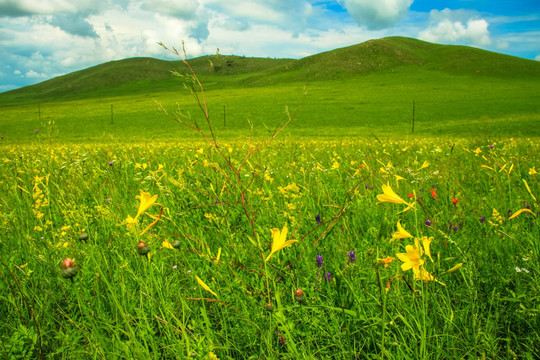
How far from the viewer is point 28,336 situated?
1.07m

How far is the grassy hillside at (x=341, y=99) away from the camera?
20.7 metres

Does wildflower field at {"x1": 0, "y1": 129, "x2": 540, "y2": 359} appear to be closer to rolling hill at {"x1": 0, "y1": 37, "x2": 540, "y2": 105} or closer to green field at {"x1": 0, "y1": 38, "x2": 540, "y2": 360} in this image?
green field at {"x1": 0, "y1": 38, "x2": 540, "y2": 360}

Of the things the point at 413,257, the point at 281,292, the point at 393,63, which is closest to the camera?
the point at 413,257

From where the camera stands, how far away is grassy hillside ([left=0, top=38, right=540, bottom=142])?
20.7 m

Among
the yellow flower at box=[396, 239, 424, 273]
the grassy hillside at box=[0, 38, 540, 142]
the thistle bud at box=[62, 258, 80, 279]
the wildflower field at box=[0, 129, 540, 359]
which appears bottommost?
the wildflower field at box=[0, 129, 540, 359]

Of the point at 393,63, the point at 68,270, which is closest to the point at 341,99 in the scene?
the point at 393,63

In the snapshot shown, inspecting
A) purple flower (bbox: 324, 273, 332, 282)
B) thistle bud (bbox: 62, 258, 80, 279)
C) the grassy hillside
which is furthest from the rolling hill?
thistle bud (bbox: 62, 258, 80, 279)

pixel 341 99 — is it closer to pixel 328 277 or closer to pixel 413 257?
pixel 328 277

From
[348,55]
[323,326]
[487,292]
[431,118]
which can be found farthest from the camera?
[348,55]

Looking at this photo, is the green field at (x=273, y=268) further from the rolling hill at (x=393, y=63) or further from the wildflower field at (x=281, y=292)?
the rolling hill at (x=393, y=63)

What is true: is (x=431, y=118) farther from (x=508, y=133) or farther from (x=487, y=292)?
(x=487, y=292)

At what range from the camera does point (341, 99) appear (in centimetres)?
3941

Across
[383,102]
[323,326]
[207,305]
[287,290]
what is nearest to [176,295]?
[207,305]

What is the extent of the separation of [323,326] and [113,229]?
1.47 m
